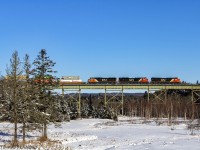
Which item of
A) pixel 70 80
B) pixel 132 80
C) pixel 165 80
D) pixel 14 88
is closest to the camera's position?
pixel 14 88

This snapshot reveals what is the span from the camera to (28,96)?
42969 millimetres

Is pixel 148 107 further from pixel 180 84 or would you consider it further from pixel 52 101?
pixel 52 101

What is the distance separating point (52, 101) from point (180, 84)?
234ft

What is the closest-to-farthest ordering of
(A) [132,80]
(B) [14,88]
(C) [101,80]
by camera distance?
(B) [14,88], (C) [101,80], (A) [132,80]

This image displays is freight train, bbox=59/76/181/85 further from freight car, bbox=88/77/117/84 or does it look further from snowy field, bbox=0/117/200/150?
snowy field, bbox=0/117/200/150

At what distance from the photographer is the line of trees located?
41469 millimetres

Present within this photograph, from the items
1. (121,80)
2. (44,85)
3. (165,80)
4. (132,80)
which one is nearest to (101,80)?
(121,80)

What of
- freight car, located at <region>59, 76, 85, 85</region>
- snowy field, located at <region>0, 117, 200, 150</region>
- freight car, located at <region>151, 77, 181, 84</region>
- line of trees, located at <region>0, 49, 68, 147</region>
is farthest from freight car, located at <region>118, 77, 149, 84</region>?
line of trees, located at <region>0, 49, 68, 147</region>

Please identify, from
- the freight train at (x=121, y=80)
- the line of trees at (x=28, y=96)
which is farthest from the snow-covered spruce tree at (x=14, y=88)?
the freight train at (x=121, y=80)

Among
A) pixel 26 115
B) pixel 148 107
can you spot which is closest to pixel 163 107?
pixel 148 107

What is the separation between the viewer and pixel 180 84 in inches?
4564

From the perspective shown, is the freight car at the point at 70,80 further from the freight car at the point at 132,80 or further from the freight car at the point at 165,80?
the freight car at the point at 165,80

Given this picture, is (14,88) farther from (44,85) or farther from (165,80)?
(165,80)

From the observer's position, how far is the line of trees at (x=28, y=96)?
4147 centimetres
